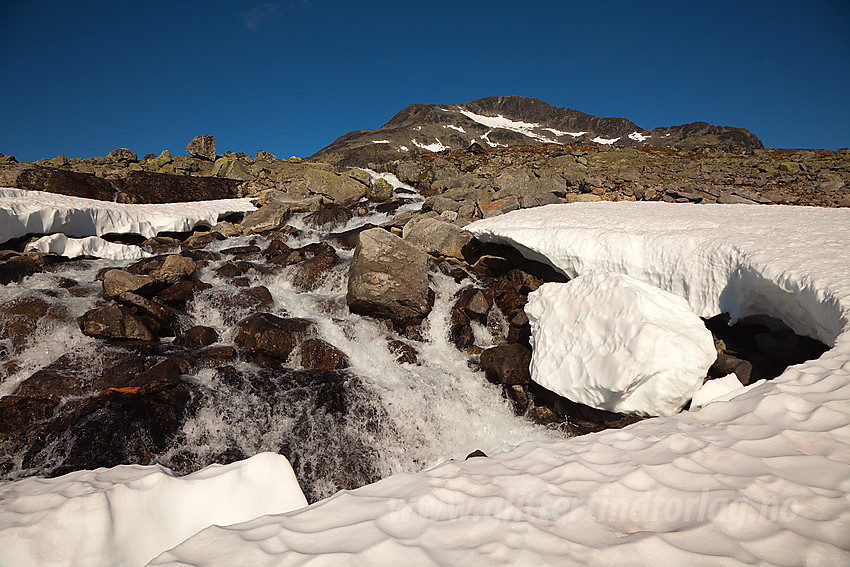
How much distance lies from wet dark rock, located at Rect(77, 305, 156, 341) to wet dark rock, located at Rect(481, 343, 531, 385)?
5720mm

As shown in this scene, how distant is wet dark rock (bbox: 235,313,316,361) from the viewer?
21.5 feet

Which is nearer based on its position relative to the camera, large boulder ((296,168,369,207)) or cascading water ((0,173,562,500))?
cascading water ((0,173,562,500))

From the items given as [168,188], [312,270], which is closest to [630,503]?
[312,270]

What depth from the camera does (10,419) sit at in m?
4.62

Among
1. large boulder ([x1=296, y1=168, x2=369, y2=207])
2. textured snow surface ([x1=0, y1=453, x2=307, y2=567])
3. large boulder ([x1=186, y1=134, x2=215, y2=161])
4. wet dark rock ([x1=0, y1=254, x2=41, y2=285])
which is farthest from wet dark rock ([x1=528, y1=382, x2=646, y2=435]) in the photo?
large boulder ([x1=186, y1=134, x2=215, y2=161])

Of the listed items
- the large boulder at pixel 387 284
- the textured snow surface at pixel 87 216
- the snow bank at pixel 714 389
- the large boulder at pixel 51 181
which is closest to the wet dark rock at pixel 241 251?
the textured snow surface at pixel 87 216

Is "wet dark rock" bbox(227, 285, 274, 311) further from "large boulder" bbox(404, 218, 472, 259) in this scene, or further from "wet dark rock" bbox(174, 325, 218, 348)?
"large boulder" bbox(404, 218, 472, 259)

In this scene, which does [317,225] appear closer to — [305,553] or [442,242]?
[442,242]

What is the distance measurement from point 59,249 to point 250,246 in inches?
171

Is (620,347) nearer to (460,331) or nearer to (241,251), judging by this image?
(460,331)

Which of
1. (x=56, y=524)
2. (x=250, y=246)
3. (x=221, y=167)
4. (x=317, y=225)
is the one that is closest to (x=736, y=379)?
(x=56, y=524)

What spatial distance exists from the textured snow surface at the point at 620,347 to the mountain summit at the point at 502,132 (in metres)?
57.1

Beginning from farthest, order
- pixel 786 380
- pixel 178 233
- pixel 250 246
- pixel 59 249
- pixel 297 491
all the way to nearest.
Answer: pixel 178 233
pixel 250 246
pixel 59 249
pixel 786 380
pixel 297 491

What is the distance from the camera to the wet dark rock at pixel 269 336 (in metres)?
6.54
